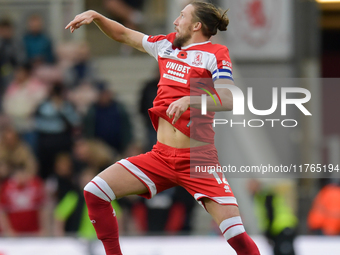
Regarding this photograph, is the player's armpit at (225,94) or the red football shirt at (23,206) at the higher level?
the player's armpit at (225,94)

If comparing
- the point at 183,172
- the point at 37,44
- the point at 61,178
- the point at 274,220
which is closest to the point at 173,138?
the point at 183,172

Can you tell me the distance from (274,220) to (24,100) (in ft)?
14.4

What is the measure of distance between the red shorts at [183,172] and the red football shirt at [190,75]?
16cm

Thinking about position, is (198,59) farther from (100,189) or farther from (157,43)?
(100,189)

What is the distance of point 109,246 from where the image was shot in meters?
4.33

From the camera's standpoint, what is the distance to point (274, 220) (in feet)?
24.7

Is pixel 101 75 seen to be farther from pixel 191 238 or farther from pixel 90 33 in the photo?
pixel 191 238

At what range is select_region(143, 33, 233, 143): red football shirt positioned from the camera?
13.6 feet

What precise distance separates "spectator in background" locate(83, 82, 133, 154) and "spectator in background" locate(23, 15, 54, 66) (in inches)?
49.5

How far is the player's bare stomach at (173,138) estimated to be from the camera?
14.0 feet

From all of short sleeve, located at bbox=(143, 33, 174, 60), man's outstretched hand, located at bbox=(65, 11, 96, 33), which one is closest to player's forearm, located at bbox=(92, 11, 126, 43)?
man's outstretched hand, located at bbox=(65, 11, 96, 33)

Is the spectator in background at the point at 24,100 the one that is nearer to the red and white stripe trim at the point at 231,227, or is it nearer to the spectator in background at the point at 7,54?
the spectator in background at the point at 7,54

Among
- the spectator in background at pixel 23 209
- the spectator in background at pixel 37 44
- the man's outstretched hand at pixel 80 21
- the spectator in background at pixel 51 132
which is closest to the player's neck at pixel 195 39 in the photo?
the man's outstretched hand at pixel 80 21

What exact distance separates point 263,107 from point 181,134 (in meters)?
4.70
